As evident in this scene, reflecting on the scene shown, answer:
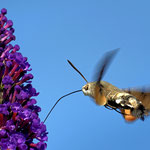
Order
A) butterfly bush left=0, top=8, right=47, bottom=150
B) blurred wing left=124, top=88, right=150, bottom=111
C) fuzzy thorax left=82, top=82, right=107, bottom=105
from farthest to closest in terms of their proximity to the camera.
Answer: blurred wing left=124, top=88, right=150, bottom=111, fuzzy thorax left=82, top=82, right=107, bottom=105, butterfly bush left=0, top=8, right=47, bottom=150

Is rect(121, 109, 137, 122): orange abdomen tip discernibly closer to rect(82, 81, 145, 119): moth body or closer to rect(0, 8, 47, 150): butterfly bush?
rect(82, 81, 145, 119): moth body

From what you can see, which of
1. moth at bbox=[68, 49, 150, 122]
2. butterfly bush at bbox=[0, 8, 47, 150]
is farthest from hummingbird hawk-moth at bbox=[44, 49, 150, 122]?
butterfly bush at bbox=[0, 8, 47, 150]

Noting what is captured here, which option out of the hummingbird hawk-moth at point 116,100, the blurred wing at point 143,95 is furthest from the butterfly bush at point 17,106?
the blurred wing at point 143,95

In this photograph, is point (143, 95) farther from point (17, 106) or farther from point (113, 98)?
point (17, 106)

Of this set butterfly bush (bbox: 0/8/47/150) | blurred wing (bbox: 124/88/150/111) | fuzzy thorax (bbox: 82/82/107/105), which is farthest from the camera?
Result: blurred wing (bbox: 124/88/150/111)

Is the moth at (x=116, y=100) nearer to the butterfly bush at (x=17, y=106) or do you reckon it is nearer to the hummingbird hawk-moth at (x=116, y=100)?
the hummingbird hawk-moth at (x=116, y=100)

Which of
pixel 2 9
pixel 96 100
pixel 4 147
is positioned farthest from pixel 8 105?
pixel 2 9

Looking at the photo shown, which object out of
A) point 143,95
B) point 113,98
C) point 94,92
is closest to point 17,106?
point 94,92

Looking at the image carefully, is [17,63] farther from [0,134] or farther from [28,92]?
[0,134]

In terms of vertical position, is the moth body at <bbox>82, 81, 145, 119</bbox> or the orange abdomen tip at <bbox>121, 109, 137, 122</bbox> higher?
the moth body at <bbox>82, 81, 145, 119</bbox>
